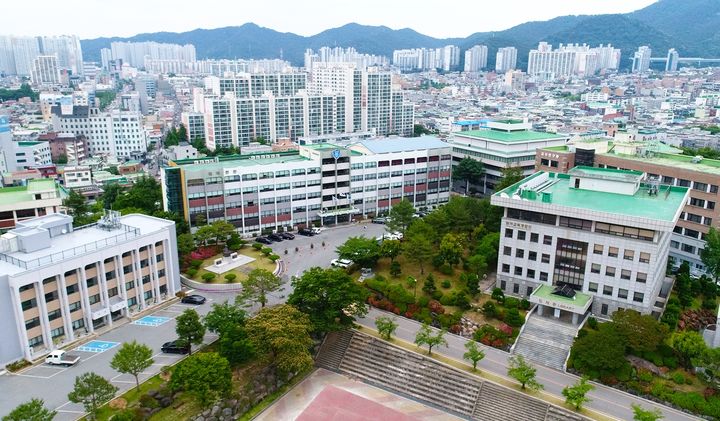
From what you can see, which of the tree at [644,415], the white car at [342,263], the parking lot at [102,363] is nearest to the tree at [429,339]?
the tree at [644,415]

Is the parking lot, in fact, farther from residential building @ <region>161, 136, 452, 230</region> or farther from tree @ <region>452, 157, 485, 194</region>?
tree @ <region>452, 157, 485, 194</region>

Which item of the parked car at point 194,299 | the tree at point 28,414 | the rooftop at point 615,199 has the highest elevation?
the rooftop at point 615,199

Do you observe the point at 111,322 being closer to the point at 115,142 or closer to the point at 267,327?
the point at 267,327

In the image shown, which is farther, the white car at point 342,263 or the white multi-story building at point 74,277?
the white car at point 342,263

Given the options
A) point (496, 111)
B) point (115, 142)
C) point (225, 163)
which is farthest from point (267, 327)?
point (496, 111)

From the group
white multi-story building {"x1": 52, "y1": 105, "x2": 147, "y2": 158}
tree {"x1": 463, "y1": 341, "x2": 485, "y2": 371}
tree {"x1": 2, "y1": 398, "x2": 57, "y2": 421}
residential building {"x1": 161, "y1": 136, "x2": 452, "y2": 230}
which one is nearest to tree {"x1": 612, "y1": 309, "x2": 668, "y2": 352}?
tree {"x1": 463, "y1": 341, "x2": 485, "y2": 371}

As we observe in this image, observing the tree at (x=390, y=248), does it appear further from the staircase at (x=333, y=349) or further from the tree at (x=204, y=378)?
the tree at (x=204, y=378)
